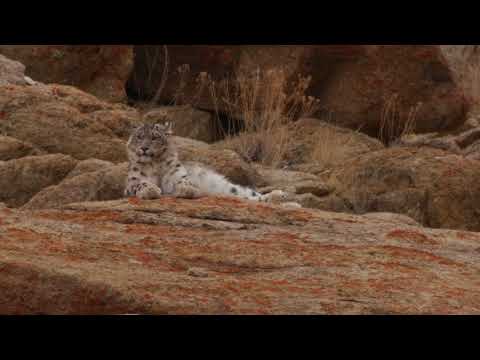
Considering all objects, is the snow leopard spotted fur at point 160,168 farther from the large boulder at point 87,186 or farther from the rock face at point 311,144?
the rock face at point 311,144

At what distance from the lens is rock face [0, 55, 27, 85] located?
57.5ft

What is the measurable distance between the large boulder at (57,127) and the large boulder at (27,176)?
1575mm

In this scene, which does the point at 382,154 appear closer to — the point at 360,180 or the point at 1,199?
the point at 360,180

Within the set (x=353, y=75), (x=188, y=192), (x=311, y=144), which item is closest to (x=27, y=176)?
(x=188, y=192)

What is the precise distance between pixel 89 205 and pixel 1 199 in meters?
4.16

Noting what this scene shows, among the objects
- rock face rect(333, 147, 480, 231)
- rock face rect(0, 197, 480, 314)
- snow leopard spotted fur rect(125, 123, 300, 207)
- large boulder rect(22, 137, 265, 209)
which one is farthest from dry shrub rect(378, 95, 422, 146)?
rock face rect(0, 197, 480, 314)

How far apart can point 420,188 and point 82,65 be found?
8.84 metres

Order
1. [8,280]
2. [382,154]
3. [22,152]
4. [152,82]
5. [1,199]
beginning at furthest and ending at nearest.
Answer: [152,82] → [382,154] → [22,152] → [1,199] → [8,280]

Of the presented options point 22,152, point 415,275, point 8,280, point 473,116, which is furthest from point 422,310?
point 473,116

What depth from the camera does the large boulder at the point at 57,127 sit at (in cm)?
1540

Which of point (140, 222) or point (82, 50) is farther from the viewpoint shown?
point (82, 50)

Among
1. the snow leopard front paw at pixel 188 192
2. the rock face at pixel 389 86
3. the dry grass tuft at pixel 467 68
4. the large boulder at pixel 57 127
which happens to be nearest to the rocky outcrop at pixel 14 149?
the large boulder at pixel 57 127

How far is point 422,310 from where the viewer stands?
7.22 m

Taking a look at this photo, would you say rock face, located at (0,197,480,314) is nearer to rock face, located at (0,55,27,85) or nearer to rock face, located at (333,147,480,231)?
rock face, located at (333,147,480,231)
